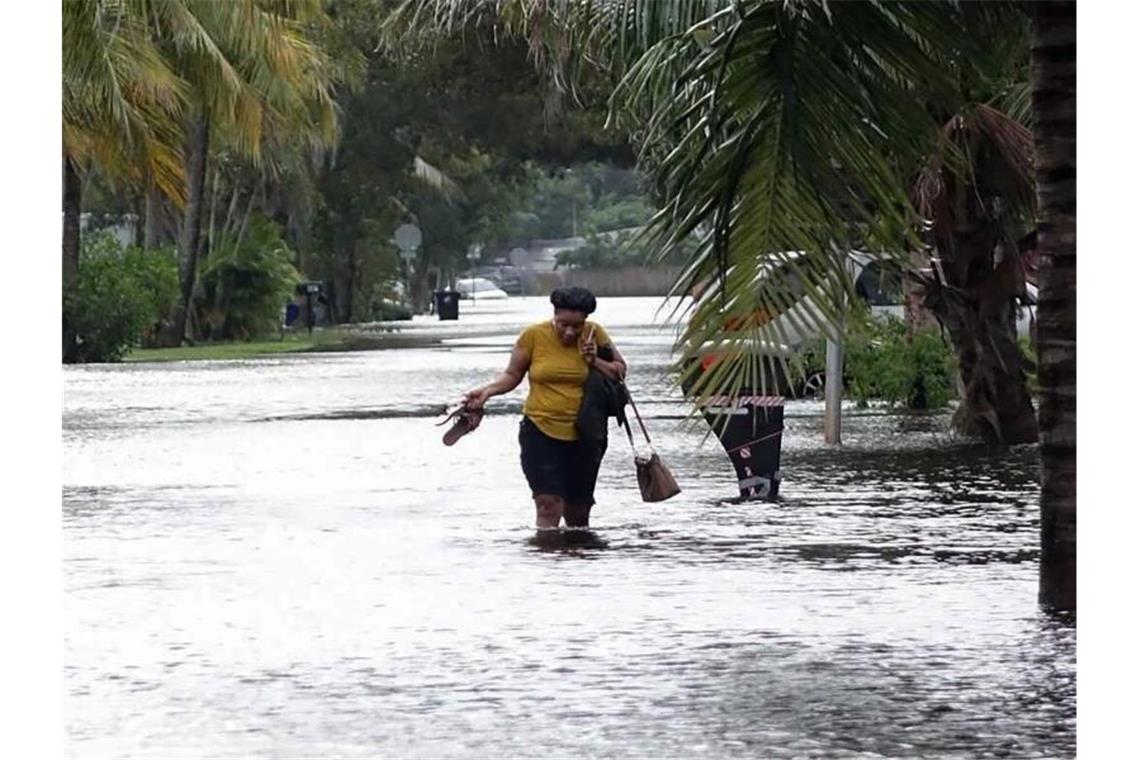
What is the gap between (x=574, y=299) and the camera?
15.0 meters

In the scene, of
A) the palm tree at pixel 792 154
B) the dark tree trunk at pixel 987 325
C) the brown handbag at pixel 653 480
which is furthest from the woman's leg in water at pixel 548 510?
the dark tree trunk at pixel 987 325

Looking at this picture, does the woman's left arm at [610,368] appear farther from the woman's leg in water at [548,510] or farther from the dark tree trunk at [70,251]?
the dark tree trunk at [70,251]

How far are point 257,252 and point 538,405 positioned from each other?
127ft

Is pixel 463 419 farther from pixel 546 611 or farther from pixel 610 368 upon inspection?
pixel 546 611

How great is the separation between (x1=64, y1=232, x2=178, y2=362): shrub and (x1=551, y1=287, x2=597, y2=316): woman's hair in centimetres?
2901

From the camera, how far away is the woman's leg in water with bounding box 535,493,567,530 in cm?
1546

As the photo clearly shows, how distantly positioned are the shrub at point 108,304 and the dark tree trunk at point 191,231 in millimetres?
2739

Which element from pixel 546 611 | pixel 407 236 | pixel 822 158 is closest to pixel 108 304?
pixel 407 236

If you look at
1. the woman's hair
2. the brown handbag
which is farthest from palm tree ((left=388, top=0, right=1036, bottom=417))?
the brown handbag

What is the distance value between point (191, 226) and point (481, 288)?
71.6 m

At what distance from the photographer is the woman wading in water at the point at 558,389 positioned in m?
15.1

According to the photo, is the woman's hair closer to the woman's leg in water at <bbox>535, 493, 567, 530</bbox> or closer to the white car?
the woman's leg in water at <bbox>535, 493, 567, 530</bbox>

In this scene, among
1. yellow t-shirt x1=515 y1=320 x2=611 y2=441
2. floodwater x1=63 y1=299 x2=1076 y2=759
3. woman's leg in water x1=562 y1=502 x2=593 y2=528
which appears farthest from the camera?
woman's leg in water x1=562 y1=502 x2=593 y2=528
